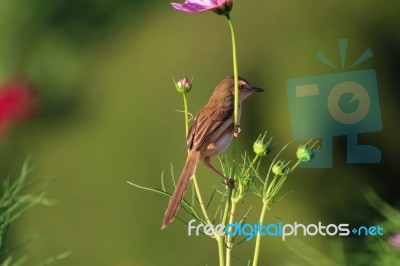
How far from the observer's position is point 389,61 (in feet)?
4.88

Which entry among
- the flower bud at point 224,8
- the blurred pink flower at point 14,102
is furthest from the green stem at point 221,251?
the blurred pink flower at point 14,102

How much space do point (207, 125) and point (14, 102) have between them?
0.61 m

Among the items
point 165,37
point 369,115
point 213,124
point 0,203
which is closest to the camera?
point 0,203

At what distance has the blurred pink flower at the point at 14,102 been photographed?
1441 mm

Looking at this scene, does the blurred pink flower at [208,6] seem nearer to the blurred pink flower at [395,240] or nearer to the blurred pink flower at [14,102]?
the blurred pink flower at [395,240]

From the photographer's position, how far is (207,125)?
1.00 metres

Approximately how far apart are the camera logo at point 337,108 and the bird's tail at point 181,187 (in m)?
0.44

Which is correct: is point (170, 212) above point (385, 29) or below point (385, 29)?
below

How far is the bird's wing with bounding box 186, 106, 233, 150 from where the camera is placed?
0.99m

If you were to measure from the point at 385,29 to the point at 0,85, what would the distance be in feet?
2.53

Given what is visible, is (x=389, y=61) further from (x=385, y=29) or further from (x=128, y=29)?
(x=128, y=29)

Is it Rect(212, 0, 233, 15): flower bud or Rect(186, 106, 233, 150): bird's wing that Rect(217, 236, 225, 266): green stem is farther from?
Rect(212, 0, 233, 15): flower bud

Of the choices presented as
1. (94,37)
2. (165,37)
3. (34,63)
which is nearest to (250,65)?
(165,37)

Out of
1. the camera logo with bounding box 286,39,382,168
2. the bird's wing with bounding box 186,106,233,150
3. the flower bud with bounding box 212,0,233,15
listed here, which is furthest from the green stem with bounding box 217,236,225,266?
the camera logo with bounding box 286,39,382,168
